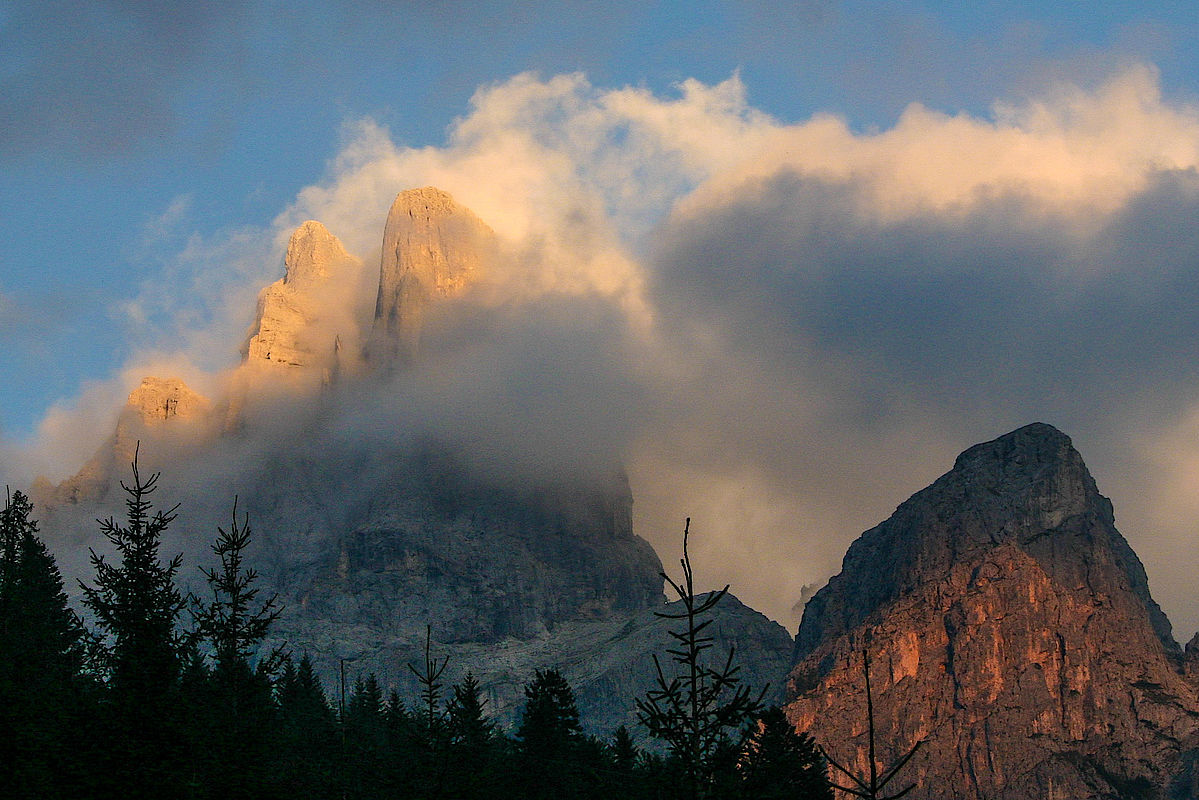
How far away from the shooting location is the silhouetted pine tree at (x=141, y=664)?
50.7 meters

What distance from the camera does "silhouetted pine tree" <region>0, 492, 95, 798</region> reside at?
51531mm

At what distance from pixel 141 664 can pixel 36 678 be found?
782 inches

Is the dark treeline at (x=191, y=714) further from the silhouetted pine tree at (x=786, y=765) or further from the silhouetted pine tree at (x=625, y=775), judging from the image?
the silhouetted pine tree at (x=786, y=765)

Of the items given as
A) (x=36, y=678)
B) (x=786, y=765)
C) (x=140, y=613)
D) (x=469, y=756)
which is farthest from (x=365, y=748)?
(x=140, y=613)

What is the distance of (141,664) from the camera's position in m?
53.4

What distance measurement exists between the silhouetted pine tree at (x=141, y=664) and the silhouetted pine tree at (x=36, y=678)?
1.78m

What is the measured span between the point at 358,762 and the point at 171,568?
36547 millimetres

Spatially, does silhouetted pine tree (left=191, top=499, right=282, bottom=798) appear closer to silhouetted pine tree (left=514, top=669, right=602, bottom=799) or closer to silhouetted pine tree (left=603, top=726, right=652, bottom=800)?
silhouetted pine tree (left=603, top=726, right=652, bottom=800)

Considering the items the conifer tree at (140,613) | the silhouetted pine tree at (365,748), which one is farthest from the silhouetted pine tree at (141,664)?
the silhouetted pine tree at (365,748)

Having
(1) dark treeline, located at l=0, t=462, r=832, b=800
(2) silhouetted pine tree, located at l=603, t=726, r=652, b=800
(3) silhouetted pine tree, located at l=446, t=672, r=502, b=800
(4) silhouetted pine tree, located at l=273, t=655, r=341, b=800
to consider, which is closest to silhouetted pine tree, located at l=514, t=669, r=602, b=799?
(2) silhouetted pine tree, located at l=603, t=726, r=652, b=800

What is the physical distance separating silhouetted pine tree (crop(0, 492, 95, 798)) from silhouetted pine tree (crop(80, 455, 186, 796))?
69.9 inches

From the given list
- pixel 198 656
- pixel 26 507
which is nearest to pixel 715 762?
pixel 198 656

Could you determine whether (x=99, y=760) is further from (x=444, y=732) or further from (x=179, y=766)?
(x=444, y=732)

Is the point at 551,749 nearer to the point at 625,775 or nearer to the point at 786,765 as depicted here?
the point at 625,775
